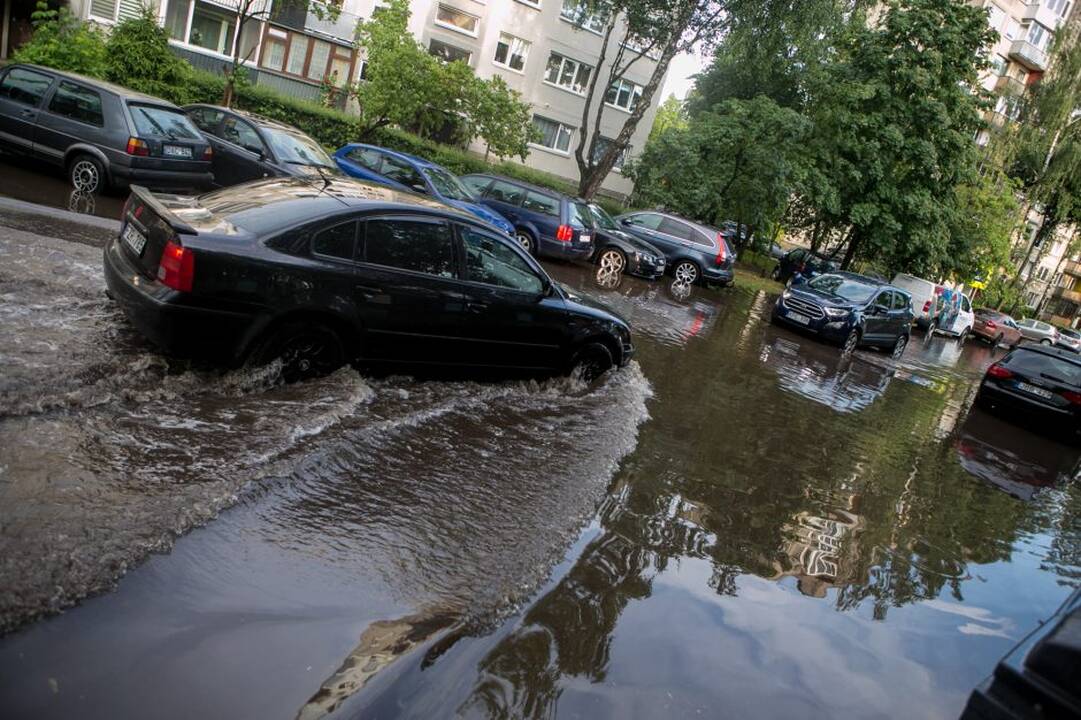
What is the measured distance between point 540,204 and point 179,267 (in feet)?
40.8

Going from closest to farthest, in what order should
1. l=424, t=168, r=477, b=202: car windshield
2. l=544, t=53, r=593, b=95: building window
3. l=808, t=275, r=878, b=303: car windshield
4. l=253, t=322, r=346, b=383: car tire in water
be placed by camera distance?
l=253, t=322, r=346, b=383: car tire in water
l=424, t=168, r=477, b=202: car windshield
l=808, t=275, r=878, b=303: car windshield
l=544, t=53, r=593, b=95: building window

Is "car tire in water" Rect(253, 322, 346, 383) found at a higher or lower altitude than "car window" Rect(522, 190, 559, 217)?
lower

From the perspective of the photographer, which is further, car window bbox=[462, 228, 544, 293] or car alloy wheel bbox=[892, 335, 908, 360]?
car alloy wheel bbox=[892, 335, 908, 360]

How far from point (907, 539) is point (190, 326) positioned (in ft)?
19.1

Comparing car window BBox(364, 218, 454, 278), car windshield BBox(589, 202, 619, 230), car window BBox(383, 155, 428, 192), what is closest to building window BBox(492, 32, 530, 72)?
car windshield BBox(589, 202, 619, 230)

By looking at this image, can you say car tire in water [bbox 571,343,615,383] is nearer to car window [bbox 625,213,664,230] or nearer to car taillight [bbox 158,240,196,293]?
car taillight [bbox 158,240,196,293]

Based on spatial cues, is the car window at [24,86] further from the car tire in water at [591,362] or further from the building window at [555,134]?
the building window at [555,134]

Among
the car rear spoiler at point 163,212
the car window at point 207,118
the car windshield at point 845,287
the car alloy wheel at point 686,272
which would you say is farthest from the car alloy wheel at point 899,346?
the car rear spoiler at point 163,212

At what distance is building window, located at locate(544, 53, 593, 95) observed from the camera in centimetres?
3634

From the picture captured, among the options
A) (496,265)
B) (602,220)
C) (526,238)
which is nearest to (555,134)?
(602,220)

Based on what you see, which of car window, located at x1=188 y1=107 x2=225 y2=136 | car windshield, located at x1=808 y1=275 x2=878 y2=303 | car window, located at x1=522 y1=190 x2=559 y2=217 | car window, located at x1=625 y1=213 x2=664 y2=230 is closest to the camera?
car window, located at x1=188 y1=107 x2=225 y2=136

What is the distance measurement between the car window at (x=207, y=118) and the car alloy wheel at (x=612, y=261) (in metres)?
9.04

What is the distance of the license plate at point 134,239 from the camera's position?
553 centimetres

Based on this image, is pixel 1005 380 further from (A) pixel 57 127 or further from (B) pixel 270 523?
(A) pixel 57 127
